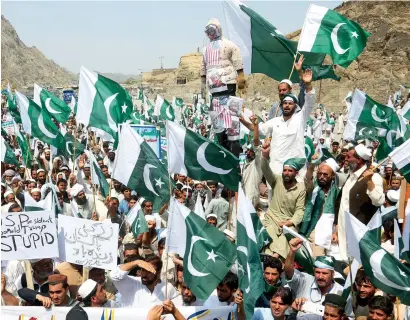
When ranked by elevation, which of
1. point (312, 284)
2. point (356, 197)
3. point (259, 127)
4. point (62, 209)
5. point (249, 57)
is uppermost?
point (249, 57)

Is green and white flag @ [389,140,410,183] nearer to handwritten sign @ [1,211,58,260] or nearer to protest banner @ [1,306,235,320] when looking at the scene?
protest banner @ [1,306,235,320]

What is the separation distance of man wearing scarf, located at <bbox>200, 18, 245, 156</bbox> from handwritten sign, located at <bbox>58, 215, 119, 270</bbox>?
2435 millimetres

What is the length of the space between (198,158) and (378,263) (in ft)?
7.36

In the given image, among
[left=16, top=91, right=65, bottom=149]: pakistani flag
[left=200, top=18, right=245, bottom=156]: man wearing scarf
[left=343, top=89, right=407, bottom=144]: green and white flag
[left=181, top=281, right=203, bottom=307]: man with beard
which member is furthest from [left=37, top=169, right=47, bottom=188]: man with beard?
[left=181, top=281, right=203, bottom=307]: man with beard

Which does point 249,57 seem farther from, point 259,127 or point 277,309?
point 277,309

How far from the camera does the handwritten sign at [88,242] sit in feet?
18.5

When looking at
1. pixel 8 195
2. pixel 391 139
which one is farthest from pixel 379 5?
pixel 8 195

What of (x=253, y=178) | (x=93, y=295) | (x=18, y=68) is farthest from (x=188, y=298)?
(x=18, y=68)

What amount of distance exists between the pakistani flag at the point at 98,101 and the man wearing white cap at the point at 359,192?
3.86 meters

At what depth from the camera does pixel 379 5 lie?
51.7 meters

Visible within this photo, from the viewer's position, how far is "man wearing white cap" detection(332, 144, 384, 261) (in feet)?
19.0

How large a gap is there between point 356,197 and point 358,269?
989 millimetres

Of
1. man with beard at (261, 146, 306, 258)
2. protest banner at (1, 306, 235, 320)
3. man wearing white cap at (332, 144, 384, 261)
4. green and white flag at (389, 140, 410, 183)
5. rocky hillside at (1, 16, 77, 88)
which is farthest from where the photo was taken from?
rocky hillside at (1, 16, 77, 88)

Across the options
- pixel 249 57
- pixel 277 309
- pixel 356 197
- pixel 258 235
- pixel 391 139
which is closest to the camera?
pixel 277 309
